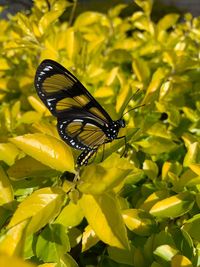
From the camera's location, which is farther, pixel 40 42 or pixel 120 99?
pixel 40 42

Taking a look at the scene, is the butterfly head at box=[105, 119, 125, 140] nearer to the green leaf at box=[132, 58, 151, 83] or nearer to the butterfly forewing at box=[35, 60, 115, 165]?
the butterfly forewing at box=[35, 60, 115, 165]

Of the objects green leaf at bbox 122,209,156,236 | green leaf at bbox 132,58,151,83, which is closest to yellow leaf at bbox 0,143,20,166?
green leaf at bbox 122,209,156,236

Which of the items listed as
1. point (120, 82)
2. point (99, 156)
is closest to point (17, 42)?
point (120, 82)

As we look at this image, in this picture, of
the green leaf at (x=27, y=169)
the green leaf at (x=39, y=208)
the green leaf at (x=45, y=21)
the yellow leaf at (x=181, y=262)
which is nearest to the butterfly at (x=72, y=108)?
the green leaf at (x=27, y=169)

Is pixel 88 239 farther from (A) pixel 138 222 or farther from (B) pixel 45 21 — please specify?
(B) pixel 45 21

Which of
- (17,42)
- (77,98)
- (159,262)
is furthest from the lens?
(17,42)

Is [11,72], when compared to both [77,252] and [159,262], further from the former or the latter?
[159,262]

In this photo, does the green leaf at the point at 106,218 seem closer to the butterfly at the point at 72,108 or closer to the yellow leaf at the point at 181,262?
the yellow leaf at the point at 181,262
